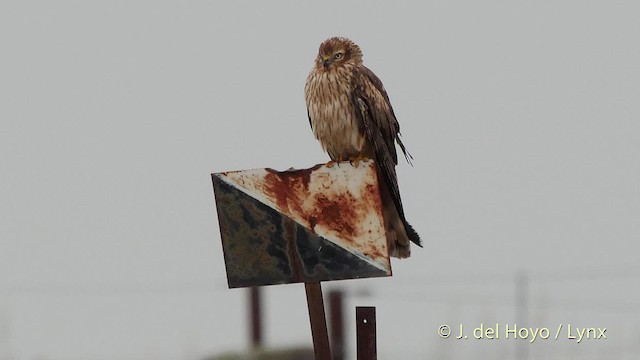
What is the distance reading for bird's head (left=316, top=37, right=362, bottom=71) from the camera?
7259mm

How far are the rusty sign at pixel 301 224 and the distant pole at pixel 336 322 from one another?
14.1 ft

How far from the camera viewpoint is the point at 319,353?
4.54m

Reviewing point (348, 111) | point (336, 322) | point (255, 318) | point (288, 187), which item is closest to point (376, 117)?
point (348, 111)

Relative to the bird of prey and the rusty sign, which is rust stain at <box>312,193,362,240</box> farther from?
the bird of prey

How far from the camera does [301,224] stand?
452 cm

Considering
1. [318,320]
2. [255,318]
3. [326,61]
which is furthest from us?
[255,318]

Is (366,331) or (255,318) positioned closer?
(366,331)

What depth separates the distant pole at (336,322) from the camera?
28.9 ft

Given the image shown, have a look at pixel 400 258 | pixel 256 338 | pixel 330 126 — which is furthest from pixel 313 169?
pixel 256 338

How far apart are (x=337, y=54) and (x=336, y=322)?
247 cm

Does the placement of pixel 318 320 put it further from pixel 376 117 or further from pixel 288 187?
pixel 376 117

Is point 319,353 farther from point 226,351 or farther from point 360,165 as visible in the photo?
point 226,351

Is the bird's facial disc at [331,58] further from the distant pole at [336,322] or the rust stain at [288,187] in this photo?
the rust stain at [288,187]

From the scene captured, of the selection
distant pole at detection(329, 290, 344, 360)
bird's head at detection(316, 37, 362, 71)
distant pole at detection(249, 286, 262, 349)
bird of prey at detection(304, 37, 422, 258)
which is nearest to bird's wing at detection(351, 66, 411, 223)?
bird of prey at detection(304, 37, 422, 258)
